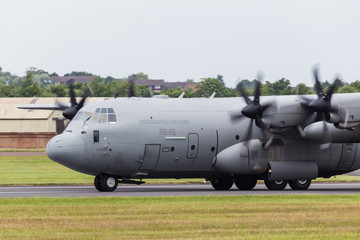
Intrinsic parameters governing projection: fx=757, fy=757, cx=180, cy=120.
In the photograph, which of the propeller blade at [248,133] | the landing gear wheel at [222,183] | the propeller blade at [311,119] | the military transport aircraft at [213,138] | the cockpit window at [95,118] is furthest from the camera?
the landing gear wheel at [222,183]

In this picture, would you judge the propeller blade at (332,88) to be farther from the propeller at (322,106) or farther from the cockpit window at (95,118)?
the cockpit window at (95,118)

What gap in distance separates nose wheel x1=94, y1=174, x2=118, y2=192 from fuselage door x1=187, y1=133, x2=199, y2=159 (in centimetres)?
378

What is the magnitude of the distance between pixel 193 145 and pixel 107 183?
444 centimetres

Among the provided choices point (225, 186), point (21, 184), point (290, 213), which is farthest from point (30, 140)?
point (290, 213)

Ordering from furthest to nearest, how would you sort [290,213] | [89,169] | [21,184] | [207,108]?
1. [21,184]
2. [207,108]
3. [89,169]
4. [290,213]

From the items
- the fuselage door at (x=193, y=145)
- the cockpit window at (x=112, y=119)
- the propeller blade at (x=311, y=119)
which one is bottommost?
the fuselage door at (x=193, y=145)

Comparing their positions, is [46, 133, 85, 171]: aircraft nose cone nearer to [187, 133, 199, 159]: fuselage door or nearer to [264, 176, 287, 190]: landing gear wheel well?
[187, 133, 199, 159]: fuselage door

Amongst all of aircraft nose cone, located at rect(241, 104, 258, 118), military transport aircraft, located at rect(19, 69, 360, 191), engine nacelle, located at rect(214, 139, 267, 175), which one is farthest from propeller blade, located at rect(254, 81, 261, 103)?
engine nacelle, located at rect(214, 139, 267, 175)

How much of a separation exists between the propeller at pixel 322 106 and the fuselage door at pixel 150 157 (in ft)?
23.8

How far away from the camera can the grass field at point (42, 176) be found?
4384 cm

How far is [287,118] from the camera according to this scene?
117ft

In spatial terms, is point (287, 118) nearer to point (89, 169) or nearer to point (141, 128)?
point (141, 128)

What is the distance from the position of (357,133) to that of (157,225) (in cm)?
1627

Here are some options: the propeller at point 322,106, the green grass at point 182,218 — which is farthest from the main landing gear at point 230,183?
the green grass at point 182,218
